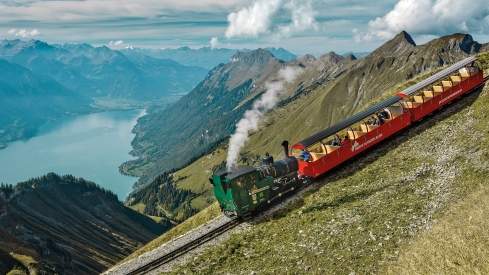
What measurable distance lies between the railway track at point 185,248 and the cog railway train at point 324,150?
4.12 feet

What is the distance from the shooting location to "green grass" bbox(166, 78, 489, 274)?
24797 millimetres

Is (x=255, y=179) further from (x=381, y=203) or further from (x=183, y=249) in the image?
(x=381, y=203)

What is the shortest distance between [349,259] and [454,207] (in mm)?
7120

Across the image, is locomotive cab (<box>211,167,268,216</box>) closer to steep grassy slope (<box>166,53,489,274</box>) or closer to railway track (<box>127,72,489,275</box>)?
railway track (<box>127,72,489,275</box>)

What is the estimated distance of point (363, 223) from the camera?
27.6 metres

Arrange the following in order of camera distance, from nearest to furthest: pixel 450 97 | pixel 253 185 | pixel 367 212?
pixel 367 212 → pixel 253 185 → pixel 450 97

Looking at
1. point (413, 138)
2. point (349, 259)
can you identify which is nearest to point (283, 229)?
point (349, 259)

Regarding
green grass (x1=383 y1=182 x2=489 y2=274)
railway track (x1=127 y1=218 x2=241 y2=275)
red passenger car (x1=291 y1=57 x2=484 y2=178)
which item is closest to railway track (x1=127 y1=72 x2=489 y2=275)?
railway track (x1=127 y1=218 x2=241 y2=275)

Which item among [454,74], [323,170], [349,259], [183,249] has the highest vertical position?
[454,74]

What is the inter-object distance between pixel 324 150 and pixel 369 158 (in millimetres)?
4487

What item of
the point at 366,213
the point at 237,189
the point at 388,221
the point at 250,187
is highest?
the point at 237,189

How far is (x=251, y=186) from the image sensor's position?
119 ft

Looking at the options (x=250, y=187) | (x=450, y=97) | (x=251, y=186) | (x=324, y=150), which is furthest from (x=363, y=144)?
(x=450, y=97)

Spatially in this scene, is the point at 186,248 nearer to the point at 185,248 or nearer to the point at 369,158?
the point at 185,248
